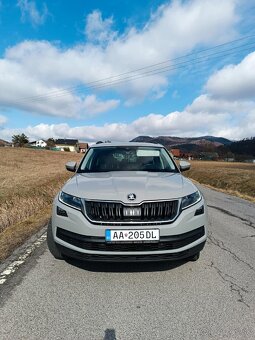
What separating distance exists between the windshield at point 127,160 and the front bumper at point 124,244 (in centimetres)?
157

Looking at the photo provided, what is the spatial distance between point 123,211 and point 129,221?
131 mm

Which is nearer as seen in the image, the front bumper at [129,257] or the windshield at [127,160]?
the front bumper at [129,257]

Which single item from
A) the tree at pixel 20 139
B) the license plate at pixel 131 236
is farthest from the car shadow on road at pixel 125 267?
the tree at pixel 20 139

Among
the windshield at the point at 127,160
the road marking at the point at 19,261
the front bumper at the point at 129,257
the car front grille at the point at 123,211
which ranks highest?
the windshield at the point at 127,160

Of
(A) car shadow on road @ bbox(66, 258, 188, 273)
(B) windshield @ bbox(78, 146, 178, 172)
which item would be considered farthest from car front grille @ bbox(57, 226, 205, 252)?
Result: (B) windshield @ bbox(78, 146, 178, 172)

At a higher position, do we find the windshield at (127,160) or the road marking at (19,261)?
the windshield at (127,160)

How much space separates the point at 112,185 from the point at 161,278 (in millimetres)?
1249

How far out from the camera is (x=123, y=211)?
12.1 feet

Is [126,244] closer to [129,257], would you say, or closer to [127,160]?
[129,257]

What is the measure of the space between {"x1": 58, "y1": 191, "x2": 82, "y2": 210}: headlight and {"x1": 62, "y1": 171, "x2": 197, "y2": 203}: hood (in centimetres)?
5

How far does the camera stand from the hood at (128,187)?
12.4ft

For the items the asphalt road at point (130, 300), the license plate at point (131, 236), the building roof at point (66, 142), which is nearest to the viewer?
the asphalt road at point (130, 300)

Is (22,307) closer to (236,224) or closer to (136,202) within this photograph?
(136,202)

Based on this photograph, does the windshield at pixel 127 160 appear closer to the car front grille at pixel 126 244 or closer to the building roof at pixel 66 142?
the car front grille at pixel 126 244
